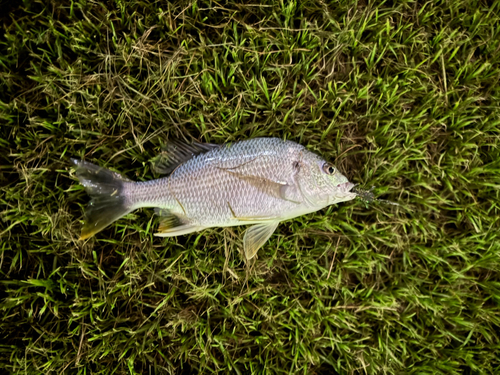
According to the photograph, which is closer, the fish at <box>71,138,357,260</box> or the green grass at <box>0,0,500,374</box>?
the fish at <box>71,138,357,260</box>

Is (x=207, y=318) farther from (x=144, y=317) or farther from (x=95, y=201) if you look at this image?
(x=95, y=201)

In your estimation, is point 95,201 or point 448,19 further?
point 448,19

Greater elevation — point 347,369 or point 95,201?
point 95,201

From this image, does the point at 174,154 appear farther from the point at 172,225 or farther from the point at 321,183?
the point at 321,183

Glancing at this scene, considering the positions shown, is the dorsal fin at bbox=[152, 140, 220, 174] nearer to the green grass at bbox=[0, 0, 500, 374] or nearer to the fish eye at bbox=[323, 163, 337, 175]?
the green grass at bbox=[0, 0, 500, 374]

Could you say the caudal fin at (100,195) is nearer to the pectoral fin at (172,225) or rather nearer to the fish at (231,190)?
the fish at (231,190)

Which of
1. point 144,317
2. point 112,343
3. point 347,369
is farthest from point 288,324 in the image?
point 112,343

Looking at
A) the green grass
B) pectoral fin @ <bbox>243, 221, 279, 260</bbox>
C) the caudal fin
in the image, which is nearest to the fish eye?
the green grass

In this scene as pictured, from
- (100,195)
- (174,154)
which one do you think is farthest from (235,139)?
(100,195)
